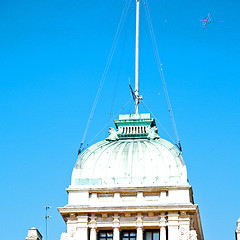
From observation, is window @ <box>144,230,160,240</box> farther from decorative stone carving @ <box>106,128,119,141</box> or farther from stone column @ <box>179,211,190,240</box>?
decorative stone carving @ <box>106,128,119,141</box>

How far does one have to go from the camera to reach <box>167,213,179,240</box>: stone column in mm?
75938

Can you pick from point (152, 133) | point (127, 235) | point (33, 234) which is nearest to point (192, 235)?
point (127, 235)

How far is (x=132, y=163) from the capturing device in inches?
3145

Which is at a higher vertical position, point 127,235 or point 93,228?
point 93,228

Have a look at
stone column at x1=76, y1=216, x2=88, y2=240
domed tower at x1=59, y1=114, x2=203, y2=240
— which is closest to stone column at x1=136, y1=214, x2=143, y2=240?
domed tower at x1=59, y1=114, x2=203, y2=240

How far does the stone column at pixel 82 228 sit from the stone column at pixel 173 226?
7058mm

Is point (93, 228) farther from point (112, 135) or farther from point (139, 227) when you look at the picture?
point (112, 135)

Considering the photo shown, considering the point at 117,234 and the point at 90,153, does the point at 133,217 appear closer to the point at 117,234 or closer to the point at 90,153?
the point at 117,234

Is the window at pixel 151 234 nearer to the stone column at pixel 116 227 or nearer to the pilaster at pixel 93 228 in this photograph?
the stone column at pixel 116 227

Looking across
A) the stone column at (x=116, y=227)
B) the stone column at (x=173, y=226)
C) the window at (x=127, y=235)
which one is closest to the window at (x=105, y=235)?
the stone column at (x=116, y=227)

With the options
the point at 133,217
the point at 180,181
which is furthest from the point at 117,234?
the point at 180,181

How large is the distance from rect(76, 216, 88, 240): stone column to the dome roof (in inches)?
143

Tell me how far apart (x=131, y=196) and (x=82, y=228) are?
16.6 feet

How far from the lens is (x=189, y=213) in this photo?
7675cm
